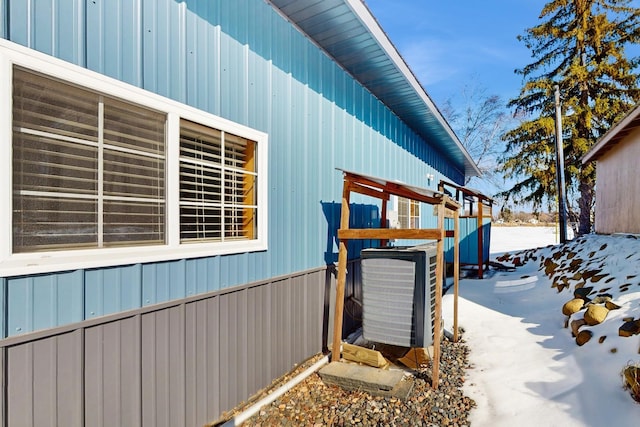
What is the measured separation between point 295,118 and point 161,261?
2.27m

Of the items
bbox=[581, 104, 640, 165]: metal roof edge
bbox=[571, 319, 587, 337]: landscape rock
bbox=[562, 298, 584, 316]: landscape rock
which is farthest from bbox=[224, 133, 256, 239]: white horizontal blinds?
→ bbox=[581, 104, 640, 165]: metal roof edge

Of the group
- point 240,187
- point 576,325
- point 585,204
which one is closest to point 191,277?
point 240,187

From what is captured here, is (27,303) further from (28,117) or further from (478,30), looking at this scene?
(478,30)

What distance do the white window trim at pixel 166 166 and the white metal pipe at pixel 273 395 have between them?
136 cm

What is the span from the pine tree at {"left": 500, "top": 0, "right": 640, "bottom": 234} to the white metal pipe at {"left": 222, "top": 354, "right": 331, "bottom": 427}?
13.7 metres

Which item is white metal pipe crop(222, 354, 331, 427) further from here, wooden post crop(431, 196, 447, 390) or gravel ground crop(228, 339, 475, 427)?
wooden post crop(431, 196, 447, 390)

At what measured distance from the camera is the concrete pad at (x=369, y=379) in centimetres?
330

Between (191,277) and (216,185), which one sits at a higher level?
(216,185)

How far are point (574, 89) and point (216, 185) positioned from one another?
16.1 metres

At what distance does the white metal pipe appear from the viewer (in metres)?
2.81

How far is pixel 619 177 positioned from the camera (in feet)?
29.9

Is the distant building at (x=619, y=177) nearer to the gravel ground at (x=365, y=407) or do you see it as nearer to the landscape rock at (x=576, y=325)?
the landscape rock at (x=576, y=325)

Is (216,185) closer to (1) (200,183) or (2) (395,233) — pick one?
(1) (200,183)

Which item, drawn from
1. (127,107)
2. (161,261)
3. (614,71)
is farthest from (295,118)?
(614,71)
